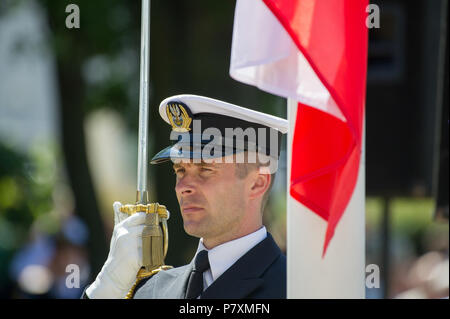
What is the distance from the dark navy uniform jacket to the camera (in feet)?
9.05

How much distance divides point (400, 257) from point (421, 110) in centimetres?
625

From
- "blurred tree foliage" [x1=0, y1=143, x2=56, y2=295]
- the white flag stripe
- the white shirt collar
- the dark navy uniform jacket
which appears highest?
the white flag stripe

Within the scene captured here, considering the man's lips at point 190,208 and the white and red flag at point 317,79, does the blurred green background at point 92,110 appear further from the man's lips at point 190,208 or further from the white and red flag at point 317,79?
the white and red flag at point 317,79

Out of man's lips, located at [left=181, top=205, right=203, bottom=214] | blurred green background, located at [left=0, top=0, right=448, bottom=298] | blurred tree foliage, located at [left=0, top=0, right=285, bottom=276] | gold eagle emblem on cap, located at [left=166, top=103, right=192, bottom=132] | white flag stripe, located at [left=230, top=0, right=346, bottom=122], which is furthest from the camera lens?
blurred tree foliage, located at [left=0, top=0, right=285, bottom=276]

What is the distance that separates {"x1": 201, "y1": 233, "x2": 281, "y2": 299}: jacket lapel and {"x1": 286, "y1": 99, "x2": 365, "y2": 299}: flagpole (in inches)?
14.0

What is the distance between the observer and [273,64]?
2559mm

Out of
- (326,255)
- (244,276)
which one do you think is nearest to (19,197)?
(244,276)

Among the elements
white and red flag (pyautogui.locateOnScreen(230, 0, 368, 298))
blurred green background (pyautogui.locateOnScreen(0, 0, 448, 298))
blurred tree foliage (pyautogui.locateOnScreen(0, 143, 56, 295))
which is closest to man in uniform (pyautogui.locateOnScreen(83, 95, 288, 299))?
white and red flag (pyautogui.locateOnScreen(230, 0, 368, 298))

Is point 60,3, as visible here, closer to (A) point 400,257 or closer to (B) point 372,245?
(B) point 372,245

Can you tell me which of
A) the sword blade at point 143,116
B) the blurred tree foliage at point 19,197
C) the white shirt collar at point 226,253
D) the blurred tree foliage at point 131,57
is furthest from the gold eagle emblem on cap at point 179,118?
the blurred tree foliage at point 19,197

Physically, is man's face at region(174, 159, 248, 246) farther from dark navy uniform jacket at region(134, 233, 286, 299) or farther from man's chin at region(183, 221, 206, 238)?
dark navy uniform jacket at region(134, 233, 286, 299)

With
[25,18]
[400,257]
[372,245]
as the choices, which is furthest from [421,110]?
[400,257]

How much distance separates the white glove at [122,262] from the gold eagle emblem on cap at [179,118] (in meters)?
0.34
